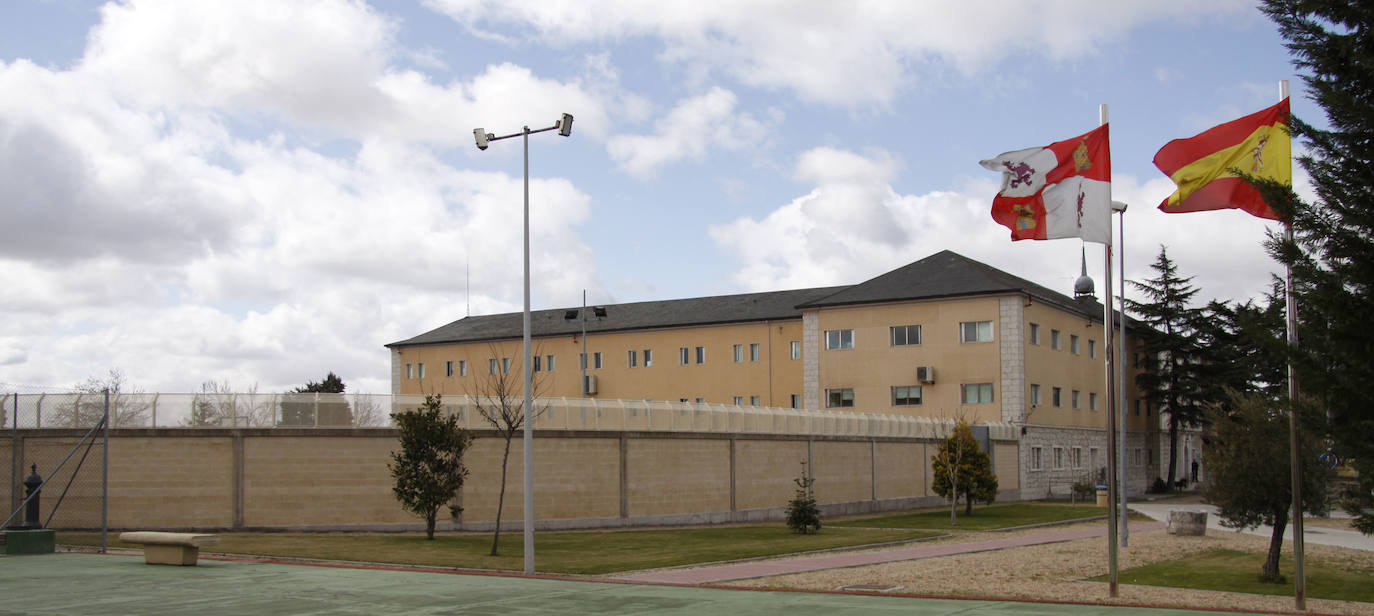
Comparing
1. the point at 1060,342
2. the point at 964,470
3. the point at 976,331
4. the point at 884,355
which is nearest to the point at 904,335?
the point at 884,355

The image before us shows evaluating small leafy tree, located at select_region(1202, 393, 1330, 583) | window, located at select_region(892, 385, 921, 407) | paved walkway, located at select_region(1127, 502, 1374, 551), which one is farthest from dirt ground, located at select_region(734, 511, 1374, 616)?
window, located at select_region(892, 385, 921, 407)

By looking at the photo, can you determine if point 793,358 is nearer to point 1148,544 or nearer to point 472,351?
point 472,351

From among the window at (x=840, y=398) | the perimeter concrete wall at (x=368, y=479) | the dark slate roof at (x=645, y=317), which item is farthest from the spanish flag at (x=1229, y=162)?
the dark slate roof at (x=645, y=317)

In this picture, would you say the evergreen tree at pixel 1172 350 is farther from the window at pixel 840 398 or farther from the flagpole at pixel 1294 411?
the flagpole at pixel 1294 411

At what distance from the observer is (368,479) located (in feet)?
100

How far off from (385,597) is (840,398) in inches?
1808

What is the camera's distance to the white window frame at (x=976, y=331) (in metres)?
56.4

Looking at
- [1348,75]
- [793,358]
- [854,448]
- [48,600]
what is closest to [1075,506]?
[854,448]

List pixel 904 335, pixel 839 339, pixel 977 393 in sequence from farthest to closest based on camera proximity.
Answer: pixel 839 339, pixel 904 335, pixel 977 393

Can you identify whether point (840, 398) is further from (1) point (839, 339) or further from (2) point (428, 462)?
(2) point (428, 462)

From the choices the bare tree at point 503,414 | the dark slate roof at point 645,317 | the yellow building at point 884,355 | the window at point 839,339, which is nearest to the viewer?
the bare tree at point 503,414

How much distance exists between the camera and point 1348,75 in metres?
13.4

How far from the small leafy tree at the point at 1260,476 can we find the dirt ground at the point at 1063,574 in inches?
77.4

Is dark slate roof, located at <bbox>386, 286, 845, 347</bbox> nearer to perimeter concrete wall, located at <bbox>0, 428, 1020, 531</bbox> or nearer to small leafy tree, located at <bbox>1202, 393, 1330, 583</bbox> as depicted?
perimeter concrete wall, located at <bbox>0, 428, 1020, 531</bbox>
